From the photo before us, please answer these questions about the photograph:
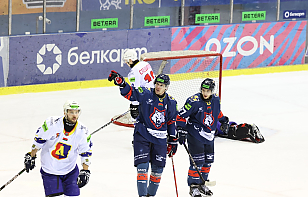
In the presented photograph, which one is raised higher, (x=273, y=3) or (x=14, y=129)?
(x=273, y=3)

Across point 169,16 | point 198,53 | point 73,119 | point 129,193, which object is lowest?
point 129,193

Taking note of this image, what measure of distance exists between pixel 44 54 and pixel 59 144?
269 inches

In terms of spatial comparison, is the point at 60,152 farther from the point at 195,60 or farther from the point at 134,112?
the point at 195,60

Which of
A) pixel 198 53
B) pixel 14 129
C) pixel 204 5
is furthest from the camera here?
pixel 204 5

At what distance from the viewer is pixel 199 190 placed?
6641 millimetres

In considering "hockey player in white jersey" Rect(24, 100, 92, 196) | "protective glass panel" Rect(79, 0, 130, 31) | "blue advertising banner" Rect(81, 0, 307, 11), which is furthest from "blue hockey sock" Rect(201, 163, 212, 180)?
"blue advertising banner" Rect(81, 0, 307, 11)

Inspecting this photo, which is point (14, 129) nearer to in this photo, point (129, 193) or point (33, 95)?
point (33, 95)

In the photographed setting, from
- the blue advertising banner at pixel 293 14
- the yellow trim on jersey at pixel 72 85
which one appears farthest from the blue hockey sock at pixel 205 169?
the blue advertising banner at pixel 293 14

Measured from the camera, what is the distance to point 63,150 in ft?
16.9

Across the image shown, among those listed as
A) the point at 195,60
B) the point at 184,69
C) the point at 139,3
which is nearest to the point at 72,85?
the point at 139,3

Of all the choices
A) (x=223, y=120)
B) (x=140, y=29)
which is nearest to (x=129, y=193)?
(x=223, y=120)

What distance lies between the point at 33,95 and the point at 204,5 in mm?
4555

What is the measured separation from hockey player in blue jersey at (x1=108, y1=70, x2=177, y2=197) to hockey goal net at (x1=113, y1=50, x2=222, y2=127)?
3.37 m

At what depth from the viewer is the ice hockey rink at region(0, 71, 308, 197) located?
695cm
